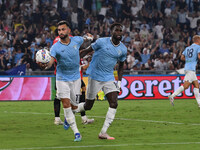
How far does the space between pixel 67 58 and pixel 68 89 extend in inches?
26.7

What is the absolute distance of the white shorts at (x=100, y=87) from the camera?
35.2 feet

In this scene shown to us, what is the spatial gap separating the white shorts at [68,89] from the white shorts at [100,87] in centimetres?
40

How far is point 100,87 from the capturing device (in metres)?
11.0

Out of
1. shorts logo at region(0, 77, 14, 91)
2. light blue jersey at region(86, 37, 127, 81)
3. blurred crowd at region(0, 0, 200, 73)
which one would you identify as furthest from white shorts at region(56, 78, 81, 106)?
blurred crowd at region(0, 0, 200, 73)

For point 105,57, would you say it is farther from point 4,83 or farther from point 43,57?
point 4,83

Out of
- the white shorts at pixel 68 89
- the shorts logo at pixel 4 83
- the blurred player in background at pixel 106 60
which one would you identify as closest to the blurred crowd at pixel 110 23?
the shorts logo at pixel 4 83

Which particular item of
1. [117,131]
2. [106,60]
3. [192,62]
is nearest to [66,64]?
[106,60]

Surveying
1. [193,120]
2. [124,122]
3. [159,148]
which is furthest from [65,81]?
[193,120]

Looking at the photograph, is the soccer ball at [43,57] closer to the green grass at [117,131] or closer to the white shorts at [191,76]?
the green grass at [117,131]

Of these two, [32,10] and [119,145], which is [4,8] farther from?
[119,145]

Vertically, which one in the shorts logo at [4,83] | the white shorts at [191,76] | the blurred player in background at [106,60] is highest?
the blurred player in background at [106,60]

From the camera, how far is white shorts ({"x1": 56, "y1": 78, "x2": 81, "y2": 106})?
1046 centimetres

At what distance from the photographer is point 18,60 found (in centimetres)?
2500

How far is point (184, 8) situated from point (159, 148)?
2283 cm
